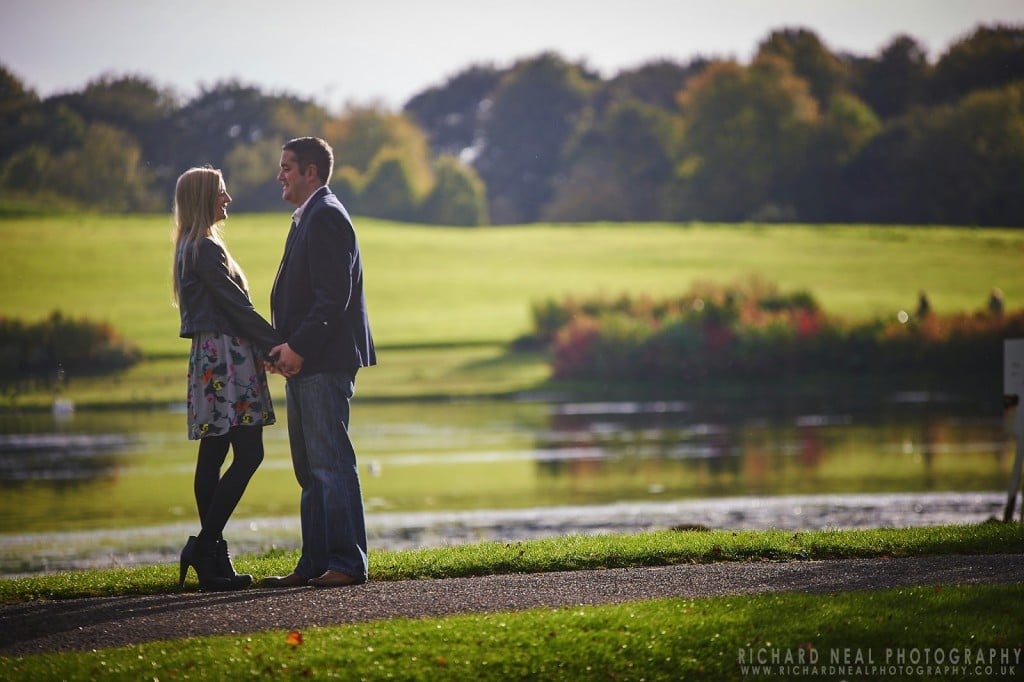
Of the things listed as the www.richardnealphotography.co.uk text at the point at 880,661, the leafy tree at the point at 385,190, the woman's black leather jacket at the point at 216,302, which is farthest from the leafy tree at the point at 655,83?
the www.richardnealphotography.co.uk text at the point at 880,661

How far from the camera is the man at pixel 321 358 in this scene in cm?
861

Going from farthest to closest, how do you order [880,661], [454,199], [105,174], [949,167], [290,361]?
[454,199]
[949,167]
[105,174]
[290,361]
[880,661]

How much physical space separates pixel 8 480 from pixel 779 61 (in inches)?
2235

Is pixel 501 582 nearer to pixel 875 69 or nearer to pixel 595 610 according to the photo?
pixel 595 610

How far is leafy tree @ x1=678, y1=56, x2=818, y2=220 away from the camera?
222 feet

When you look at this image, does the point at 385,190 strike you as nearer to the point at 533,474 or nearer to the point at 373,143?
the point at 373,143

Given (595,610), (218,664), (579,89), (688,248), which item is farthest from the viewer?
(579,89)

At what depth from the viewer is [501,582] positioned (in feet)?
29.2

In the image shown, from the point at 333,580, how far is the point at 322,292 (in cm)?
172

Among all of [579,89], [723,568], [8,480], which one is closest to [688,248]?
[579,89]

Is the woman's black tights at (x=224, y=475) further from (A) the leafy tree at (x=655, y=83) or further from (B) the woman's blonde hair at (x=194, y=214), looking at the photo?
(A) the leafy tree at (x=655, y=83)

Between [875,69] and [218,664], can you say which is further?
[875,69]

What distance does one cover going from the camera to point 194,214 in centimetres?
875

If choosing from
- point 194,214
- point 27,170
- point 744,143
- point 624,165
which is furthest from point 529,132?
point 194,214
